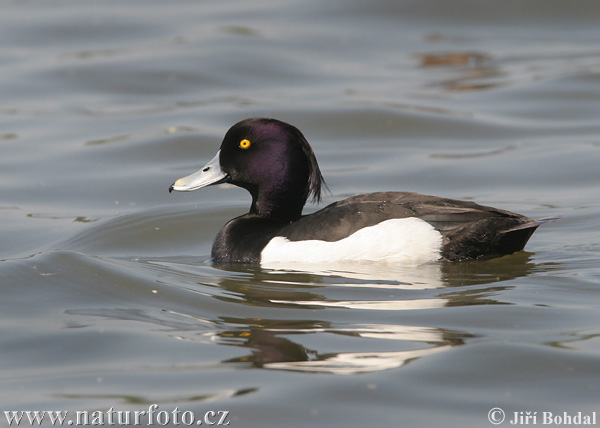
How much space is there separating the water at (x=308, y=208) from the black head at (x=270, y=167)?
652 millimetres

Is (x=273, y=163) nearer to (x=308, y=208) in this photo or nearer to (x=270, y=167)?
(x=270, y=167)

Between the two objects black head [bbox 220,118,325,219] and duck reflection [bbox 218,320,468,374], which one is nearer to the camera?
duck reflection [bbox 218,320,468,374]

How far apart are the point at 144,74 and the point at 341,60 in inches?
117

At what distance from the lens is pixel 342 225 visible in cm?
650

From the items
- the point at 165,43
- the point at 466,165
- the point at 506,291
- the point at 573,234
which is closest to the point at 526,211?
the point at 573,234

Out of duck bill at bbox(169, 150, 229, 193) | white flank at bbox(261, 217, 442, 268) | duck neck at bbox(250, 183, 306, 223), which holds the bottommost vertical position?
white flank at bbox(261, 217, 442, 268)

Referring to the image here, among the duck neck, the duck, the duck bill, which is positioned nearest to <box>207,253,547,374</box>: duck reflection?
the duck

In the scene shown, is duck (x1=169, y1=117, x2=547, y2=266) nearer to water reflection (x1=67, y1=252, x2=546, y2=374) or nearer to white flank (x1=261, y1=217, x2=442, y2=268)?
white flank (x1=261, y1=217, x2=442, y2=268)

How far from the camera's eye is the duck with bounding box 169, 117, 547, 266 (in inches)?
256

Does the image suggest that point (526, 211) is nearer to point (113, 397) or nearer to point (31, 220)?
point (31, 220)

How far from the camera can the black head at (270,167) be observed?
7020 mm

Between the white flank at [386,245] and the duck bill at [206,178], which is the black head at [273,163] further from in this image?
the white flank at [386,245]

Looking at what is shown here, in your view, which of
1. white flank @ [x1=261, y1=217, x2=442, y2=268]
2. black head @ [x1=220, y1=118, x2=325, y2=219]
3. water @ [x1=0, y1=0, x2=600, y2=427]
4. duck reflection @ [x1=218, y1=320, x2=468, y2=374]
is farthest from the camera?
black head @ [x1=220, y1=118, x2=325, y2=219]

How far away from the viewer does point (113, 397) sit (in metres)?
4.53
